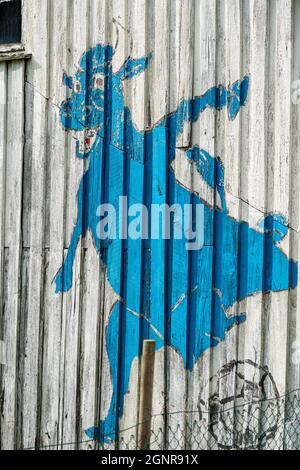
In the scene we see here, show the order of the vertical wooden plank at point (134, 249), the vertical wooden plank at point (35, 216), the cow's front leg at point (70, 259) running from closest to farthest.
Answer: the vertical wooden plank at point (134, 249) → the cow's front leg at point (70, 259) → the vertical wooden plank at point (35, 216)

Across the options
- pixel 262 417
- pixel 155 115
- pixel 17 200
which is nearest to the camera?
pixel 262 417

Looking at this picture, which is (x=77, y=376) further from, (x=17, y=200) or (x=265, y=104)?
(x=265, y=104)

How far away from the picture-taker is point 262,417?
205 inches

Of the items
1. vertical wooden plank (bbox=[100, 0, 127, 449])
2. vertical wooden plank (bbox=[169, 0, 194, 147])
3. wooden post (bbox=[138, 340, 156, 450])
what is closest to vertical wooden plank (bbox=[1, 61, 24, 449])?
vertical wooden plank (bbox=[100, 0, 127, 449])

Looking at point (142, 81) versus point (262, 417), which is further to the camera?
point (142, 81)

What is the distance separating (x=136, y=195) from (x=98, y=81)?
1.02 metres

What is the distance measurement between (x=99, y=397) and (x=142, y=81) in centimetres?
259

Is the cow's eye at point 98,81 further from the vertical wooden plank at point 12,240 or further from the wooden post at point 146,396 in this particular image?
the wooden post at point 146,396

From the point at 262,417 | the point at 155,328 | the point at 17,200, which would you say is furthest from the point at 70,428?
the point at 17,200

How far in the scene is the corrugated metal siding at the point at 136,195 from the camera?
5.20m

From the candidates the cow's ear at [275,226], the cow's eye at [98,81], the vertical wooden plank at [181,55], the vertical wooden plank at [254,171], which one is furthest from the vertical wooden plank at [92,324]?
the cow's ear at [275,226]

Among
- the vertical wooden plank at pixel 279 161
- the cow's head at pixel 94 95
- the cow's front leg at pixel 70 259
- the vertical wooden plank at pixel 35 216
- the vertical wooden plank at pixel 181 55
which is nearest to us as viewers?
the vertical wooden plank at pixel 279 161

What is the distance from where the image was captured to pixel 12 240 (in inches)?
237

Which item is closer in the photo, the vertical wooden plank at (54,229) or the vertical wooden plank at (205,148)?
the vertical wooden plank at (205,148)
